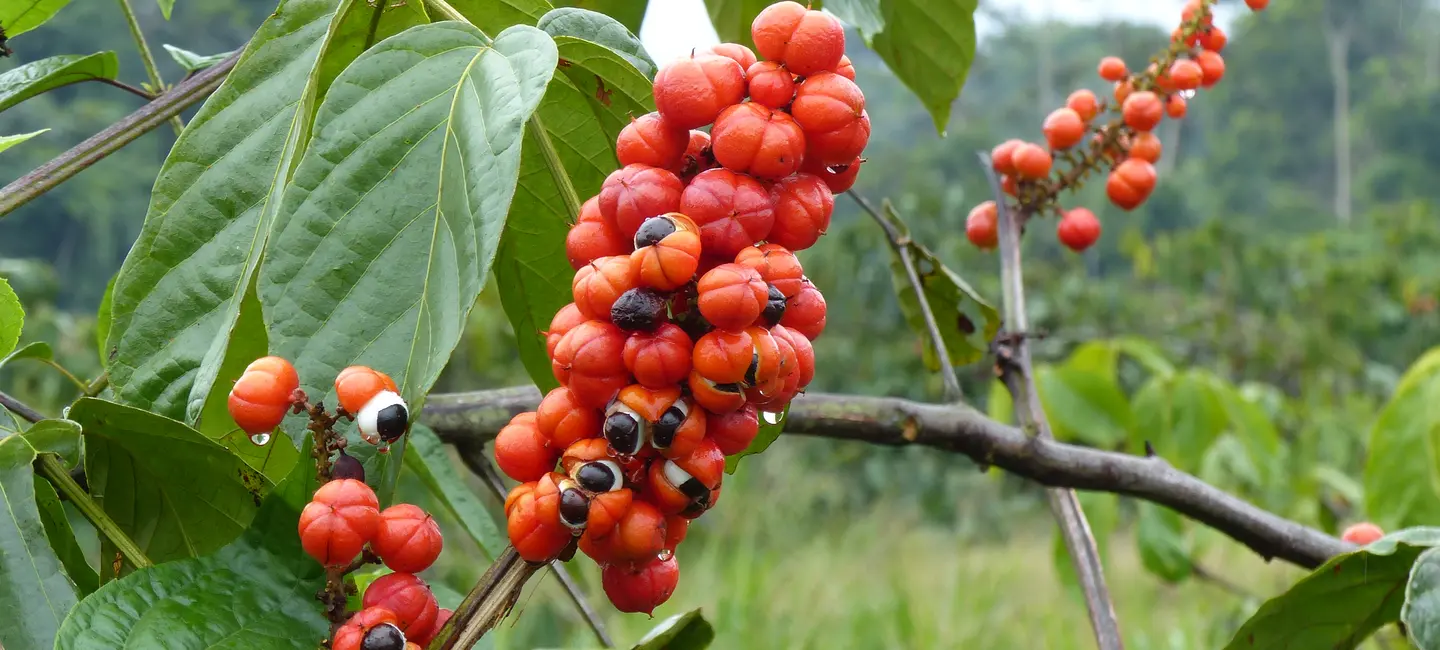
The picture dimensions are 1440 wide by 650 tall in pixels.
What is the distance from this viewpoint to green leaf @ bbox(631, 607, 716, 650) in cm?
50

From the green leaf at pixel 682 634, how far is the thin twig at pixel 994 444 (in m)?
0.54

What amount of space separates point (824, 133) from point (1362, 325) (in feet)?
26.1

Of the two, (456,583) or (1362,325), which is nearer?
(456,583)

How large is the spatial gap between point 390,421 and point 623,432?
0.11 meters

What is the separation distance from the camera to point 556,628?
551 centimetres

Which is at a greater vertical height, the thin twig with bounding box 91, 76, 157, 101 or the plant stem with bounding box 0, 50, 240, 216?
the thin twig with bounding box 91, 76, 157, 101

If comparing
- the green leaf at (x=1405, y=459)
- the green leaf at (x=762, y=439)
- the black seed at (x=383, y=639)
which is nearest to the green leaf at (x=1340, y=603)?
the green leaf at (x=762, y=439)

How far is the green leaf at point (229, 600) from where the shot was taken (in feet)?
1.72

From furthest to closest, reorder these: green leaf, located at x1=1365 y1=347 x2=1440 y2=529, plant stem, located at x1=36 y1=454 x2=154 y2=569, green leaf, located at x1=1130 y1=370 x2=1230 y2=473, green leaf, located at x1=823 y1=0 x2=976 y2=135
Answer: green leaf, located at x1=1130 y1=370 x2=1230 y2=473
green leaf, located at x1=1365 y1=347 x2=1440 y2=529
green leaf, located at x1=823 y1=0 x2=976 y2=135
plant stem, located at x1=36 y1=454 x2=154 y2=569

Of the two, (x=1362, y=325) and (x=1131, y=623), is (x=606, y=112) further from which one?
(x=1362, y=325)

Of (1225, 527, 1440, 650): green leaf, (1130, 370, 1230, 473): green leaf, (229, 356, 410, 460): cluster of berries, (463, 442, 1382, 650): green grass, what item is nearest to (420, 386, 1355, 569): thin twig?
(1225, 527, 1440, 650): green leaf

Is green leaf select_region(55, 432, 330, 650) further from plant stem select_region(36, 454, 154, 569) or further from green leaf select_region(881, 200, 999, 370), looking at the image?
green leaf select_region(881, 200, 999, 370)

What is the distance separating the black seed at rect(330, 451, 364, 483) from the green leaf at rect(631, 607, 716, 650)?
0.53 feet

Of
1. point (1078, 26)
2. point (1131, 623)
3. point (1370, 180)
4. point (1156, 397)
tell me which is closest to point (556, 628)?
point (1131, 623)
